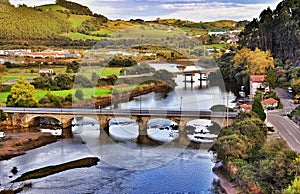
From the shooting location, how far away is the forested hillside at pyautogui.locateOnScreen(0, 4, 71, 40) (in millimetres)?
84625

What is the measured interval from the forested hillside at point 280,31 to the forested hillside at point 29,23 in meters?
41.8

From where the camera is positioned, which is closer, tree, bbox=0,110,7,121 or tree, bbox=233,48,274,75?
tree, bbox=0,110,7,121

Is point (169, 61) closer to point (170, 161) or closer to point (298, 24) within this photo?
point (298, 24)

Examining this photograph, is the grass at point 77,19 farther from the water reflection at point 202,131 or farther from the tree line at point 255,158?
the tree line at point 255,158

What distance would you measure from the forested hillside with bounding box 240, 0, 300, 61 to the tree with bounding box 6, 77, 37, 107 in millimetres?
31815

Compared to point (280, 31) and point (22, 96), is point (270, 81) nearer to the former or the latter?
point (280, 31)

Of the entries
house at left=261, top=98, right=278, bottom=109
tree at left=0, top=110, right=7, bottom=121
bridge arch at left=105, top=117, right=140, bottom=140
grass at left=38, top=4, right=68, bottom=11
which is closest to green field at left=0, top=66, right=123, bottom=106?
tree at left=0, top=110, right=7, bottom=121

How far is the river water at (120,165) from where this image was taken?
22.0 meters

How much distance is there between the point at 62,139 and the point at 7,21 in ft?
198

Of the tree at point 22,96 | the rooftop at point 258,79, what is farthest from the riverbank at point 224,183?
the rooftop at point 258,79

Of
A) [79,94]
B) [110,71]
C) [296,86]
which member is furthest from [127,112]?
[110,71]

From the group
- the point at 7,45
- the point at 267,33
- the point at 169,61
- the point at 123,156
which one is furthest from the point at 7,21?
the point at 123,156

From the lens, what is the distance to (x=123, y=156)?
2716 centimetres

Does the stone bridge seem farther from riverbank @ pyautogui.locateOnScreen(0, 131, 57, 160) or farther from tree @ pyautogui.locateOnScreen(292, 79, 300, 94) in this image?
tree @ pyautogui.locateOnScreen(292, 79, 300, 94)
